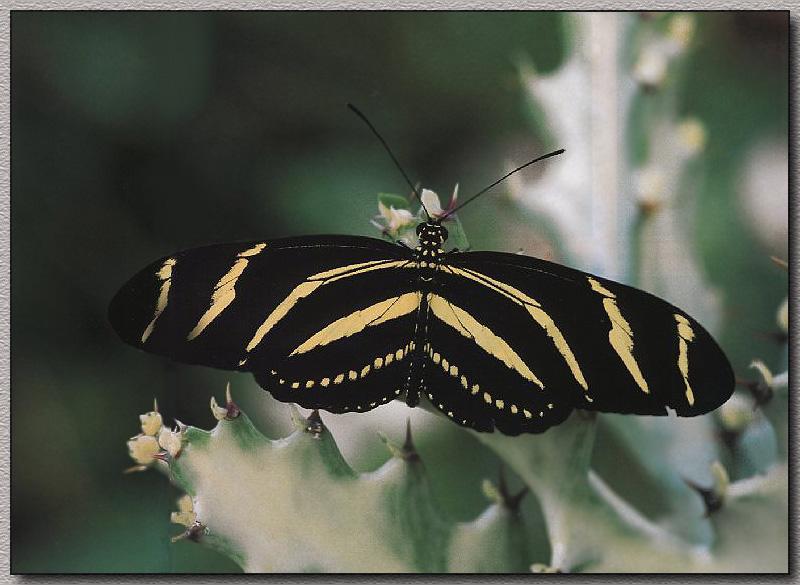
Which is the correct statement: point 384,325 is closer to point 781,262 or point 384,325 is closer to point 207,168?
point 207,168

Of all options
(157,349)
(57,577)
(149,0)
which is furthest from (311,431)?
(149,0)

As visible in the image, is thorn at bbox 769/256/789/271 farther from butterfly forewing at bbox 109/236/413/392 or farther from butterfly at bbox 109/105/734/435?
butterfly forewing at bbox 109/236/413/392

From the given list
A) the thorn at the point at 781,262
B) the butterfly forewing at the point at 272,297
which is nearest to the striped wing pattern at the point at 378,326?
the butterfly forewing at the point at 272,297

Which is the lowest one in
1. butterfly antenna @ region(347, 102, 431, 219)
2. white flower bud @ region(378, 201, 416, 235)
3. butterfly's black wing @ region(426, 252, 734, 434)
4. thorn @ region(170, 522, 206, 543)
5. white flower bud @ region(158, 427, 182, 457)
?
thorn @ region(170, 522, 206, 543)

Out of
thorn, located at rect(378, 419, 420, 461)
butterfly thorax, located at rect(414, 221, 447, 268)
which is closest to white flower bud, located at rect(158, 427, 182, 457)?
thorn, located at rect(378, 419, 420, 461)

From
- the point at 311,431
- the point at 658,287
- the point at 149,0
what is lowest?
the point at 311,431

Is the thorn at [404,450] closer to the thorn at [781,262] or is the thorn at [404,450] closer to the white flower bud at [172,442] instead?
the white flower bud at [172,442]

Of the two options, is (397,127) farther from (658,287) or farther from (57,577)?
(57,577)

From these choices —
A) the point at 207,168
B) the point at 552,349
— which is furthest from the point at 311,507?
the point at 207,168
